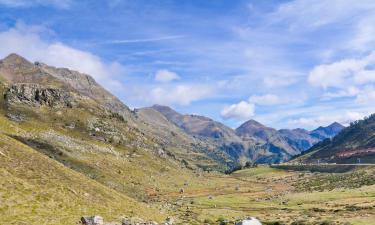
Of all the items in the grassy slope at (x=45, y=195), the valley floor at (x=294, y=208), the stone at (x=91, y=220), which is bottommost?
the valley floor at (x=294, y=208)

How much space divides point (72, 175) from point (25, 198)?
69.6 ft

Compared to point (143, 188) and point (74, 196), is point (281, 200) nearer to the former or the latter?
point (143, 188)

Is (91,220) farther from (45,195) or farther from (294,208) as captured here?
(294,208)

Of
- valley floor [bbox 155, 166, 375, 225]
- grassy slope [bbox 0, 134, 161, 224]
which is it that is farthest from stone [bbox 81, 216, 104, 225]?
valley floor [bbox 155, 166, 375, 225]

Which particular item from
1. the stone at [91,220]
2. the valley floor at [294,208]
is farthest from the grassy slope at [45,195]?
the valley floor at [294,208]

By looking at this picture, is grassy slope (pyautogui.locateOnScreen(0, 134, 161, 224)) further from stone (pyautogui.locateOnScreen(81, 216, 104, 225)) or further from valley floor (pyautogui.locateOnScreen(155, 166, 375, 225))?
valley floor (pyautogui.locateOnScreen(155, 166, 375, 225))

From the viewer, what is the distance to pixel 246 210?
400ft

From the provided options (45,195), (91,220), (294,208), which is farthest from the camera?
(294,208)

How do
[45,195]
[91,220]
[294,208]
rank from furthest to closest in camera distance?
[294,208] → [45,195] → [91,220]

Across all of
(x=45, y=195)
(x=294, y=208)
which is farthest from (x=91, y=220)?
(x=294, y=208)

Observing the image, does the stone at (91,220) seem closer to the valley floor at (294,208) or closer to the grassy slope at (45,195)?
the grassy slope at (45,195)

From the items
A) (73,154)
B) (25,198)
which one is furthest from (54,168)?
(73,154)

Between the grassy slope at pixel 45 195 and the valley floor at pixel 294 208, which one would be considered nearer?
the grassy slope at pixel 45 195

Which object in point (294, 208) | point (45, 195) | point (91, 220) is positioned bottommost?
point (294, 208)
